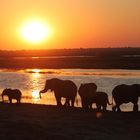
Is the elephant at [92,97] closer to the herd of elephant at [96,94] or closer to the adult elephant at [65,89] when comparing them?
the herd of elephant at [96,94]

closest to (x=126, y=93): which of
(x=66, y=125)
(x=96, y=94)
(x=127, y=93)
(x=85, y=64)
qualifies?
(x=127, y=93)

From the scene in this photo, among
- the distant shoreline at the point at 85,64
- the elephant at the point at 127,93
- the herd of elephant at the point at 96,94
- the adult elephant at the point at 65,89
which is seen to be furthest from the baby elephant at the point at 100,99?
the distant shoreline at the point at 85,64

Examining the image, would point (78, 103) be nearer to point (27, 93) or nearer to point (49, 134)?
point (27, 93)

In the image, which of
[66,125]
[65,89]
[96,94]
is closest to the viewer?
[66,125]

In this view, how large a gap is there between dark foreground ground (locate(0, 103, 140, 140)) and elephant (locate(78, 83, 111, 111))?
1647 mm

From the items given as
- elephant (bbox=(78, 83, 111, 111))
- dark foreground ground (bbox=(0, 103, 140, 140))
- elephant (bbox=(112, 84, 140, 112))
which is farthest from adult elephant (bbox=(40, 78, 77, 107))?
dark foreground ground (bbox=(0, 103, 140, 140))

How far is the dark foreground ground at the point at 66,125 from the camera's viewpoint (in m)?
12.2

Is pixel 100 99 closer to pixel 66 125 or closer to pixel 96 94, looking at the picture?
pixel 96 94

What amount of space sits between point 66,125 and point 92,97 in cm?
577

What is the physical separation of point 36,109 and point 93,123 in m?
4.28

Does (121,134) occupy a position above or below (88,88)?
below

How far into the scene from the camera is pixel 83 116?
52.8ft

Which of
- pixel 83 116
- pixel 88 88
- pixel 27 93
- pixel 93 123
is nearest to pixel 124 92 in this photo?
pixel 88 88

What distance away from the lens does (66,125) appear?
45.8 feet
